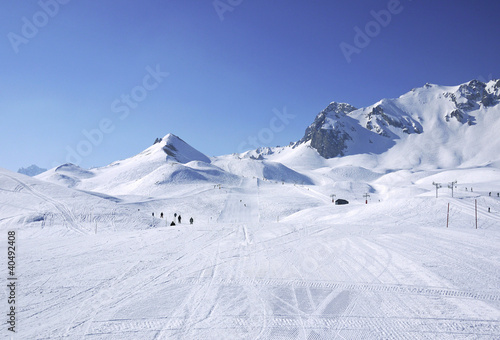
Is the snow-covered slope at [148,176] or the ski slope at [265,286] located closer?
the ski slope at [265,286]

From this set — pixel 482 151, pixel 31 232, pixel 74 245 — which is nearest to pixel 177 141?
pixel 31 232

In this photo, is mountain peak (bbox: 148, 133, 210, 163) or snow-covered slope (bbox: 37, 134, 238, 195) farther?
mountain peak (bbox: 148, 133, 210, 163)

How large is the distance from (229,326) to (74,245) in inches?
478

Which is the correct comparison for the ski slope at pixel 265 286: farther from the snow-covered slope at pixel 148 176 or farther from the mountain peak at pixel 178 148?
the mountain peak at pixel 178 148

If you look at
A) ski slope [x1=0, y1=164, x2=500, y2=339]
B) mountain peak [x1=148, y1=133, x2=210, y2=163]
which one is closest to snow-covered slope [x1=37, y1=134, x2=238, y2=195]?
mountain peak [x1=148, y1=133, x2=210, y2=163]

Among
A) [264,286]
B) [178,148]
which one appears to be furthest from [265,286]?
[178,148]

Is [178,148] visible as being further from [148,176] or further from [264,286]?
[264,286]

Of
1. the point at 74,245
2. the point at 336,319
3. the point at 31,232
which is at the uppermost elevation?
the point at 336,319

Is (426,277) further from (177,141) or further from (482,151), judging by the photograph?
(482,151)

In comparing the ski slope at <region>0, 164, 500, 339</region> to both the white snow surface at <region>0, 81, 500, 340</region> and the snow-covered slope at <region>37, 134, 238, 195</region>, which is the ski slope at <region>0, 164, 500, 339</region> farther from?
the snow-covered slope at <region>37, 134, 238, 195</region>

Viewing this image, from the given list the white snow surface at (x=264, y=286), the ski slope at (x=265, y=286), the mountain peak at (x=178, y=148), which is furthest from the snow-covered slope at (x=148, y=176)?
the white snow surface at (x=264, y=286)

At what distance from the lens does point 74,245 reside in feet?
46.4

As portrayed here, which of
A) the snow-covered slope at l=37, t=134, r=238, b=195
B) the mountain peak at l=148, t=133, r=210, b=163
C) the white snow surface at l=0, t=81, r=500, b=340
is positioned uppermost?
the mountain peak at l=148, t=133, r=210, b=163

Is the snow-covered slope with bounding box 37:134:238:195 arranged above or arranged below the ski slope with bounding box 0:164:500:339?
above
